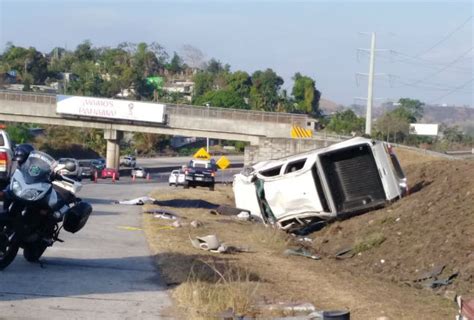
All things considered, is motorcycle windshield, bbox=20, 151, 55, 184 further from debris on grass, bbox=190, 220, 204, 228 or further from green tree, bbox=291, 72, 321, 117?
green tree, bbox=291, 72, 321, 117

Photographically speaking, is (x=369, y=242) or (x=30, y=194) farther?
(x=369, y=242)

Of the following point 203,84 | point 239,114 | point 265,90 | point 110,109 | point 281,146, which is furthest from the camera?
point 203,84

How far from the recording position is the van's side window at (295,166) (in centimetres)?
2448

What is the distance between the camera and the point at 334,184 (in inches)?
942

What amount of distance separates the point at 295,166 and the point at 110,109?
171ft

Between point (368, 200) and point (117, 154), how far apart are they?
5724cm

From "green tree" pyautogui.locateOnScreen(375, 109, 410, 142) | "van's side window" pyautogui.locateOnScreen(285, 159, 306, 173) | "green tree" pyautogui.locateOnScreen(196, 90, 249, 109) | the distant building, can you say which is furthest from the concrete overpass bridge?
the distant building

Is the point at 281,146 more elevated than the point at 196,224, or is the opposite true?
the point at 196,224

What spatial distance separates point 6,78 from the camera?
134 metres

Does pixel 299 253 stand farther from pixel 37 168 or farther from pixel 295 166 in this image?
pixel 295 166

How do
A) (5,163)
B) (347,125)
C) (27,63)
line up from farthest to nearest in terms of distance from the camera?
1. (27,63)
2. (347,125)
3. (5,163)

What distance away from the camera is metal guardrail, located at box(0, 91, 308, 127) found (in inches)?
2709

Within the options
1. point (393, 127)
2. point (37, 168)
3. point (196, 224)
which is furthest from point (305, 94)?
point (37, 168)

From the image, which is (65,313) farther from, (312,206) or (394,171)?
(394,171)
